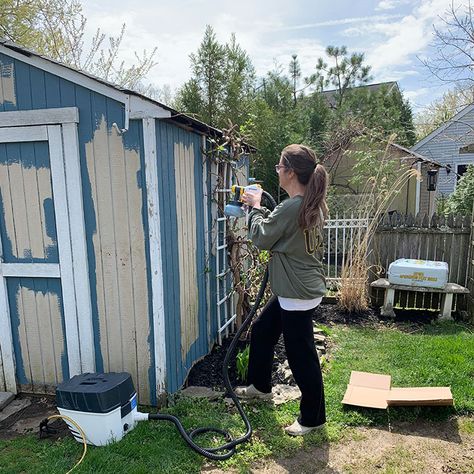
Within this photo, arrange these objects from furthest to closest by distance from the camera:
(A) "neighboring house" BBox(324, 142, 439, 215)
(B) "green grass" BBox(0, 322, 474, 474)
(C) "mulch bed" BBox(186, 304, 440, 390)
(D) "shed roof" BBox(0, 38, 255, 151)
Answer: (A) "neighboring house" BBox(324, 142, 439, 215) → (C) "mulch bed" BBox(186, 304, 440, 390) → (D) "shed roof" BBox(0, 38, 255, 151) → (B) "green grass" BBox(0, 322, 474, 474)

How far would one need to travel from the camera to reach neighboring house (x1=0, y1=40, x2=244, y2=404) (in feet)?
8.42

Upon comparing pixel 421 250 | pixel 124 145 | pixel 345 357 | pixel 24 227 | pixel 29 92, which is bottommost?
pixel 345 357

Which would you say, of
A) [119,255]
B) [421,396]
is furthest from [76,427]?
[421,396]

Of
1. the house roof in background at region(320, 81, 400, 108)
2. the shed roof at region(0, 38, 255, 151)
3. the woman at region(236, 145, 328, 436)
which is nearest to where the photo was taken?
the woman at region(236, 145, 328, 436)

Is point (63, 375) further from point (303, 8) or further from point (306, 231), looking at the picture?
point (303, 8)

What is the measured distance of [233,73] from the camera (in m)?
11.0

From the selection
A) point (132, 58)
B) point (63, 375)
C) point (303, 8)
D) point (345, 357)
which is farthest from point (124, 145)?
point (132, 58)

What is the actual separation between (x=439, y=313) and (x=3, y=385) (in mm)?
4626

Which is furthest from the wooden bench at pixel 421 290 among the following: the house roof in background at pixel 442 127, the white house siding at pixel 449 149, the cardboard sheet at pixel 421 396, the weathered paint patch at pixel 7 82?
the white house siding at pixel 449 149

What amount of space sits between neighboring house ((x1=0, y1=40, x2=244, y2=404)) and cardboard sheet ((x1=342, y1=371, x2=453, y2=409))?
1.29 metres

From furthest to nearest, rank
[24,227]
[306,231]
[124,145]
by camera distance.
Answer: [24,227] → [124,145] → [306,231]

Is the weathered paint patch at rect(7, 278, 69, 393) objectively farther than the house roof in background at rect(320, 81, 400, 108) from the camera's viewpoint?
No

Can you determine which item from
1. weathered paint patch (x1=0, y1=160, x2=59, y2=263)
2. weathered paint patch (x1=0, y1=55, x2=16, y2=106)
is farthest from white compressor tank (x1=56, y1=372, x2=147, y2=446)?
weathered paint patch (x1=0, y1=55, x2=16, y2=106)

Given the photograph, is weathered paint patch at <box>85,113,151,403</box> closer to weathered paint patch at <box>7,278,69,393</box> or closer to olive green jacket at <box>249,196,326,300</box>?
weathered paint patch at <box>7,278,69,393</box>
